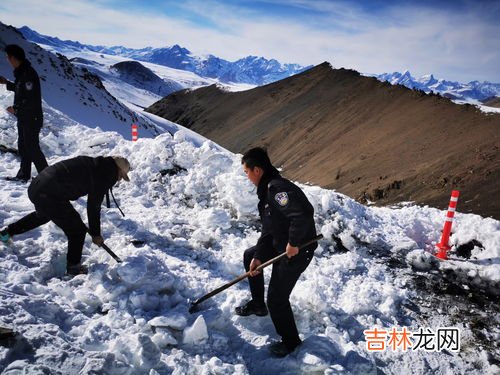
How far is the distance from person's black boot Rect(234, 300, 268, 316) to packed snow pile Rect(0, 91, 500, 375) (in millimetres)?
89

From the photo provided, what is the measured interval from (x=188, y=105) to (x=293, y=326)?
211ft

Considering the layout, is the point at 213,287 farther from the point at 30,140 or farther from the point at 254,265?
the point at 30,140

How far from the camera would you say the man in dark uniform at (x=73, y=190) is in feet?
12.4

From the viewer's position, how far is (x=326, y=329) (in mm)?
3924

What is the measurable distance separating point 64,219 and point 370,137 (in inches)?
871

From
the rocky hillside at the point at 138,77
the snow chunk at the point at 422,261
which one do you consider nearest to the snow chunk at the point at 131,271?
the snow chunk at the point at 422,261

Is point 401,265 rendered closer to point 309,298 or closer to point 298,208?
point 309,298

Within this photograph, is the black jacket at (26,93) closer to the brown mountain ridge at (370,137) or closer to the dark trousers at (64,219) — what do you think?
the dark trousers at (64,219)

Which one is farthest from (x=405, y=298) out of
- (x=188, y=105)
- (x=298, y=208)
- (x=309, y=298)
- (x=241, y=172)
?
(x=188, y=105)

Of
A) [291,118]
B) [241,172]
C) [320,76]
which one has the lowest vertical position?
[241,172]

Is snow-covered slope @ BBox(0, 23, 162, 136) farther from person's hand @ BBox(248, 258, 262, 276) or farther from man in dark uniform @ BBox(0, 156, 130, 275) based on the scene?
person's hand @ BBox(248, 258, 262, 276)

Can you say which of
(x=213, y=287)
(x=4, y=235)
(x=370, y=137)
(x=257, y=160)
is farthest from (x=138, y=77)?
(x=257, y=160)

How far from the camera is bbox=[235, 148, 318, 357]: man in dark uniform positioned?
306 centimetres

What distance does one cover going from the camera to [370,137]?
76.4ft
